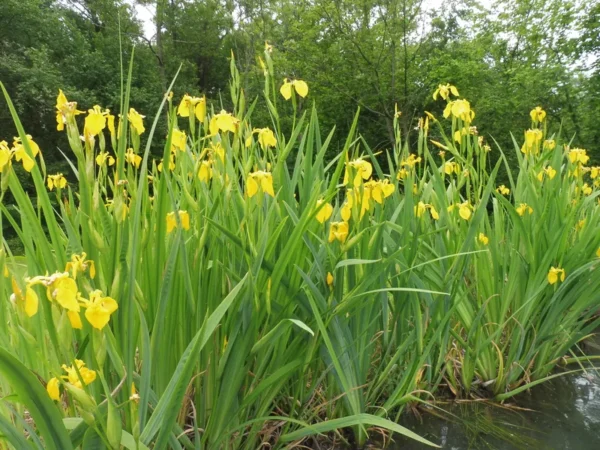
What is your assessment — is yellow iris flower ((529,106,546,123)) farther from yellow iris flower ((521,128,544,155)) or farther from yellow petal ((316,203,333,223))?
yellow petal ((316,203,333,223))

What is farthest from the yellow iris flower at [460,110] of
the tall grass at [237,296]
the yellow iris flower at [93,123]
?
the yellow iris flower at [93,123]

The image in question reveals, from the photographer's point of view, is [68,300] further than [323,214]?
No

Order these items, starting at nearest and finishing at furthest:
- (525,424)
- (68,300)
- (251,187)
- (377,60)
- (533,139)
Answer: (68,300) → (251,187) → (525,424) → (533,139) → (377,60)

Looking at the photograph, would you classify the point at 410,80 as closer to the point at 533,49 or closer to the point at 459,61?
the point at 459,61

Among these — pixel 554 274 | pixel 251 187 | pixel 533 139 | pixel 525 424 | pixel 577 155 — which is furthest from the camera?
pixel 577 155

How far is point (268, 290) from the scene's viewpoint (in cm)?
98

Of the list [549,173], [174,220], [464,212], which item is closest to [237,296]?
[174,220]

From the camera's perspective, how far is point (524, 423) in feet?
4.83

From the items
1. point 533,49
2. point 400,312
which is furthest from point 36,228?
point 533,49

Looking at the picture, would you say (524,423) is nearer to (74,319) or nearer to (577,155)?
(577,155)

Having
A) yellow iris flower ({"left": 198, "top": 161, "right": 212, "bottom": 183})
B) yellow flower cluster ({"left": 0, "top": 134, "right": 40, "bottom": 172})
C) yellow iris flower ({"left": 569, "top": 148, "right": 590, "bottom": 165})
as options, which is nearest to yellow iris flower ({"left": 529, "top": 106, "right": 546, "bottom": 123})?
yellow iris flower ({"left": 569, "top": 148, "right": 590, "bottom": 165})

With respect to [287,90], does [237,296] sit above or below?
below

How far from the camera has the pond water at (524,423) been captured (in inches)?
53.3

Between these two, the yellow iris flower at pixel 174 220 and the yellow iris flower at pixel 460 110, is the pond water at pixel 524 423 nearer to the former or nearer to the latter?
the yellow iris flower at pixel 174 220
